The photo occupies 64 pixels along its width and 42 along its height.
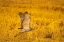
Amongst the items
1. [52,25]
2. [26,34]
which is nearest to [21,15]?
[26,34]

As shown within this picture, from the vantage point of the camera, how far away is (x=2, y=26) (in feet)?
3.75

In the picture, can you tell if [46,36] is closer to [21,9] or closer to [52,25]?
[52,25]

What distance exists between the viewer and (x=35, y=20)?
115cm

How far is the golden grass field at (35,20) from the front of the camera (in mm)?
1131

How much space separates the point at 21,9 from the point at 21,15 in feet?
0.17

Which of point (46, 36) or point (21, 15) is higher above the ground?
point (21, 15)

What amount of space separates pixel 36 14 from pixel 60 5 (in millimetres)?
223

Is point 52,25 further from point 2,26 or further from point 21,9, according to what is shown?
point 2,26

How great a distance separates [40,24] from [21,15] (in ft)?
0.59

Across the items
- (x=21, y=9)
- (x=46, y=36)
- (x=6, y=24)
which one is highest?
(x=21, y=9)

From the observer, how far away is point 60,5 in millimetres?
1175

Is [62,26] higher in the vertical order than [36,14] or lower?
lower

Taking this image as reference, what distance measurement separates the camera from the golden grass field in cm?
113

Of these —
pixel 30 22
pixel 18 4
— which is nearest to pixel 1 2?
pixel 18 4
